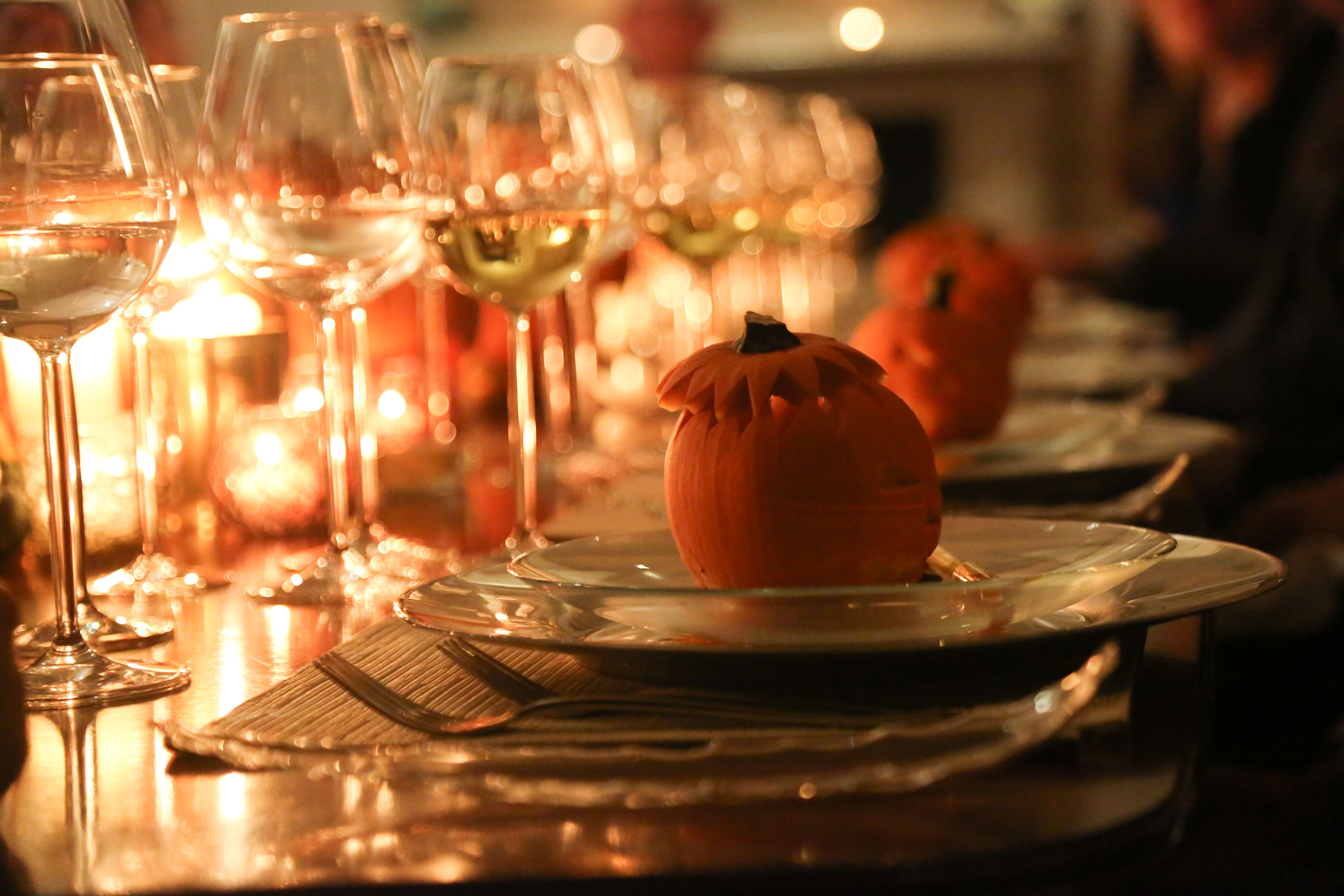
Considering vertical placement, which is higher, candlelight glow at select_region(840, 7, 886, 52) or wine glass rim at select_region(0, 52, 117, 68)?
candlelight glow at select_region(840, 7, 886, 52)

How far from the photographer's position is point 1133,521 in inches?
33.0

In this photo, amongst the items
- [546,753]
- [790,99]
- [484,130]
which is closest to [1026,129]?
[790,99]

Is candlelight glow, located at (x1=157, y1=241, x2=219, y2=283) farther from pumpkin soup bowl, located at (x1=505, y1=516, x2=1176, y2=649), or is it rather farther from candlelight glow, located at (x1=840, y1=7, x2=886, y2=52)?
candlelight glow, located at (x1=840, y1=7, x2=886, y2=52)

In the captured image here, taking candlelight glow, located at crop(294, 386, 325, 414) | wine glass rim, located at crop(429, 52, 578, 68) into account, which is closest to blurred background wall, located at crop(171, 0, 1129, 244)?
candlelight glow, located at crop(294, 386, 325, 414)

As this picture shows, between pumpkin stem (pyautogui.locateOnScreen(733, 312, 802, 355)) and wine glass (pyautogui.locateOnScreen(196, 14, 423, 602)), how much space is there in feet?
1.00

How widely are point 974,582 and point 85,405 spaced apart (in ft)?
3.99

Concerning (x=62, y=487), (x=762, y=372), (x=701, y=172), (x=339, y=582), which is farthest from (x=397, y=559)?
(x=701, y=172)

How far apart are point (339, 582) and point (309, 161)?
0.75 feet

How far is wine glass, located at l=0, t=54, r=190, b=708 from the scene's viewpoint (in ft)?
2.11

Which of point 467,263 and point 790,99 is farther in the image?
point 790,99

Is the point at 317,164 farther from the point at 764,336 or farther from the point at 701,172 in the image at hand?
the point at 701,172

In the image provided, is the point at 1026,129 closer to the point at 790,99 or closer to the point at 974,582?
the point at 790,99

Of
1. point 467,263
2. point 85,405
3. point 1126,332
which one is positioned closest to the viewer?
point 467,263

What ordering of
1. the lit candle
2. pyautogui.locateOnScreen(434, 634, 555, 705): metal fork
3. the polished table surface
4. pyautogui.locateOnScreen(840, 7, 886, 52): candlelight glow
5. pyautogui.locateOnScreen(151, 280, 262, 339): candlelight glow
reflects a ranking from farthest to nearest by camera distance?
pyautogui.locateOnScreen(840, 7, 886, 52): candlelight glow → the lit candle → pyautogui.locateOnScreen(151, 280, 262, 339): candlelight glow → pyautogui.locateOnScreen(434, 634, 555, 705): metal fork → the polished table surface
